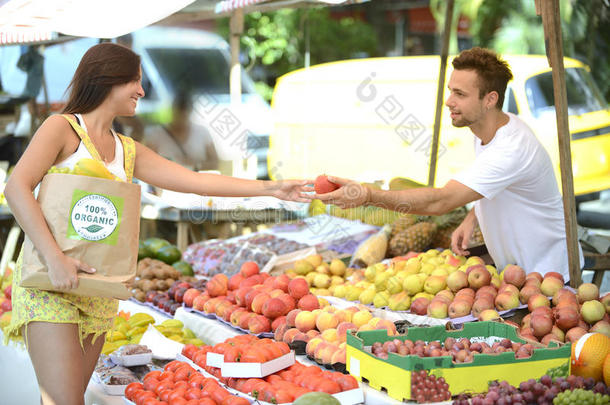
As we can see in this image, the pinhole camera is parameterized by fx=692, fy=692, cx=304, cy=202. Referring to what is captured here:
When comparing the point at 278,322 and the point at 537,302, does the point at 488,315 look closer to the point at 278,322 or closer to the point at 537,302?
the point at 537,302

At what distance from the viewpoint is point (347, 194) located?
2.94m

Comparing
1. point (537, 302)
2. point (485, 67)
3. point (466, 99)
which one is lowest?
point (537, 302)

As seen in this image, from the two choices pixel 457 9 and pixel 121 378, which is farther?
pixel 457 9

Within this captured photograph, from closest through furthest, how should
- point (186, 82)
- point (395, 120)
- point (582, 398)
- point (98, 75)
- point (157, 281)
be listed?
point (582, 398), point (98, 75), point (157, 281), point (395, 120), point (186, 82)

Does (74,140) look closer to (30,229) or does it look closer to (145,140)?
(30,229)

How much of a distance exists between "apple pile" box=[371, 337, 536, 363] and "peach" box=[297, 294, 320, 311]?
2.49ft

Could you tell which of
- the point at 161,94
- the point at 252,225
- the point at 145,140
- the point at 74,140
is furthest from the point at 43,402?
the point at 161,94

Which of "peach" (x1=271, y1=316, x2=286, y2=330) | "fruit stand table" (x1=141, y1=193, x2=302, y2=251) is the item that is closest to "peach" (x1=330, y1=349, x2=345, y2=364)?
"peach" (x1=271, y1=316, x2=286, y2=330)

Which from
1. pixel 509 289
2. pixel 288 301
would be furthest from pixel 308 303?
pixel 509 289

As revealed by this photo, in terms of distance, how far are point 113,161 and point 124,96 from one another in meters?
0.23

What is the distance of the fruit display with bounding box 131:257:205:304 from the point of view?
4148 mm

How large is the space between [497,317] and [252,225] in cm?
413

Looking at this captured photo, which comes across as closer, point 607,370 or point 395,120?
point 607,370

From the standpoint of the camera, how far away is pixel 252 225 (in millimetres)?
6770
